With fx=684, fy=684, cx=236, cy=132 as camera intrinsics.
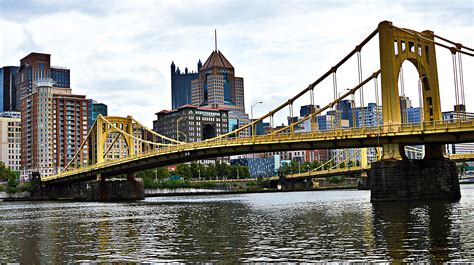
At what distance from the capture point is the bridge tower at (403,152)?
69.7 m

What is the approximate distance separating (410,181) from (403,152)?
3747mm

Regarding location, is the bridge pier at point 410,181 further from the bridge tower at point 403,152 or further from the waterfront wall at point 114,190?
the waterfront wall at point 114,190

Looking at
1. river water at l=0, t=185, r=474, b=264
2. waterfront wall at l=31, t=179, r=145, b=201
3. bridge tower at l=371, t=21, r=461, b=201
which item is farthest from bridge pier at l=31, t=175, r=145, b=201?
river water at l=0, t=185, r=474, b=264

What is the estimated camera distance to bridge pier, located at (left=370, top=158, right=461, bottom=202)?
6938cm

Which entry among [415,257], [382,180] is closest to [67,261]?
[415,257]

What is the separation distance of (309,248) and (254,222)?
1852cm

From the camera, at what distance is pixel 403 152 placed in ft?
237

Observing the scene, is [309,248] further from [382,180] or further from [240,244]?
[382,180]

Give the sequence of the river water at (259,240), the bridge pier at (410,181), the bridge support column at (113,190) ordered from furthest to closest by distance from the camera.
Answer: the bridge support column at (113,190), the bridge pier at (410,181), the river water at (259,240)

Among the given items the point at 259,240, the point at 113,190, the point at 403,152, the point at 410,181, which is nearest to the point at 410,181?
the point at 410,181

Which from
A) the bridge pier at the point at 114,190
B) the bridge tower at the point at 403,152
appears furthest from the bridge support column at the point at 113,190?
the bridge tower at the point at 403,152

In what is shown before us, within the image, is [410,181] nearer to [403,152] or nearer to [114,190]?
[403,152]

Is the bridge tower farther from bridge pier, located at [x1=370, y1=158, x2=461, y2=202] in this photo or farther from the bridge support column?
the bridge support column

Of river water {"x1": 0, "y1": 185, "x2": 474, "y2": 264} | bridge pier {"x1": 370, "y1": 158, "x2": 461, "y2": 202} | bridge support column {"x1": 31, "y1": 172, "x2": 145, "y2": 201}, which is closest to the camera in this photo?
river water {"x1": 0, "y1": 185, "x2": 474, "y2": 264}
